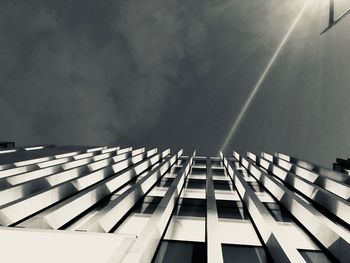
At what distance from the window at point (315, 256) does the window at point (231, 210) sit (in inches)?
120

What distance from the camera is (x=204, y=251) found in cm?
755

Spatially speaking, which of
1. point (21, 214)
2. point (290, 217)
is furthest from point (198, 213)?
point (21, 214)

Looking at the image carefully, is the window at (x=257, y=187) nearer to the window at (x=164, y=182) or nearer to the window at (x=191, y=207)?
the window at (x=191, y=207)

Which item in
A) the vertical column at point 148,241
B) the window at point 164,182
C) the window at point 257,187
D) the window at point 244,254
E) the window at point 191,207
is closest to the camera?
the vertical column at point 148,241

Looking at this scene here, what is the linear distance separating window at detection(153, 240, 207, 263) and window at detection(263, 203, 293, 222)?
4158 mm

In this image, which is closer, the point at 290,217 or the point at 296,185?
the point at 290,217

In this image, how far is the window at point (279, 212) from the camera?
9.87 metres

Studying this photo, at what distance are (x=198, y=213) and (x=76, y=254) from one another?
6644mm

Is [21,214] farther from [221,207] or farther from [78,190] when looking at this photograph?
[221,207]

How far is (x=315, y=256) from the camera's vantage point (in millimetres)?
7168

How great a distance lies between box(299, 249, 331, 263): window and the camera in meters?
6.94

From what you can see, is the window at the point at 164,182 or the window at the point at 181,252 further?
the window at the point at 164,182

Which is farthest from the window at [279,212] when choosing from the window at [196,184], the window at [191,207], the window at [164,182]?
the window at [164,182]

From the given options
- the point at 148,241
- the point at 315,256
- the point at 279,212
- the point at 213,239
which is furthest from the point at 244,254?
the point at 279,212
